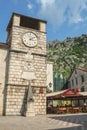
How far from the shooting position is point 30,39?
20812mm

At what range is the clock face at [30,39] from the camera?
20547 mm

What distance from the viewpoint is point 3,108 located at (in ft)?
60.1

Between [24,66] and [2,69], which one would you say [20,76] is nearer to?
[24,66]

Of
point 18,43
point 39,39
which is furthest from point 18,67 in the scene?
point 39,39

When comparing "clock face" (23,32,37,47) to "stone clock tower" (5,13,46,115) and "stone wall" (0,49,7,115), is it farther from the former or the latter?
"stone wall" (0,49,7,115)

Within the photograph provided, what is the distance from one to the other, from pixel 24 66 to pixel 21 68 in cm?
43

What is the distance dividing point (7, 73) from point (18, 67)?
1331mm

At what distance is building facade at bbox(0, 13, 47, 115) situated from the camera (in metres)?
18.5

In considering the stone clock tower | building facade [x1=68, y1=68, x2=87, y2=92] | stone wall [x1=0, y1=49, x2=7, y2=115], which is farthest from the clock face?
building facade [x1=68, y1=68, x2=87, y2=92]

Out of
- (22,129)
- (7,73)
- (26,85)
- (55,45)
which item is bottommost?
(22,129)

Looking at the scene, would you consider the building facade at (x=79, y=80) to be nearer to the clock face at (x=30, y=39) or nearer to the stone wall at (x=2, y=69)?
the clock face at (x=30, y=39)

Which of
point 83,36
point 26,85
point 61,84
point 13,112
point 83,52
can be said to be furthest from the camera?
point 83,36

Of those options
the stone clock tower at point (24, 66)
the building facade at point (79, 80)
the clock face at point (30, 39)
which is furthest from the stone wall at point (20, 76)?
the building facade at point (79, 80)

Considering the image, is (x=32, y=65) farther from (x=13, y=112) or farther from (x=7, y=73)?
(x=13, y=112)
